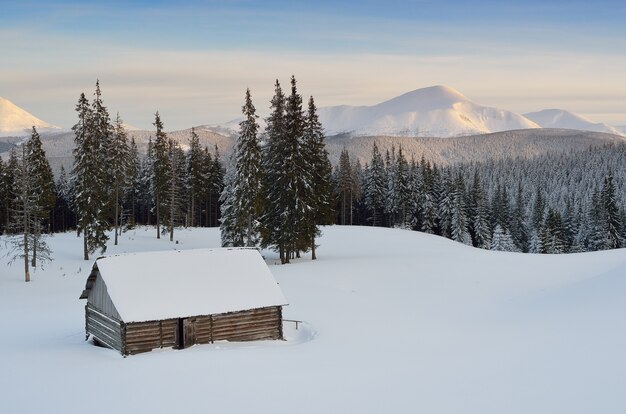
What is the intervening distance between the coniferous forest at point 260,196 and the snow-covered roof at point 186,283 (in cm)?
1775

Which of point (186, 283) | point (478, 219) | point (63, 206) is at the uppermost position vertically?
point (63, 206)

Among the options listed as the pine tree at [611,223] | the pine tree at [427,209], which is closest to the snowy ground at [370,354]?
the pine tree at [427,209]

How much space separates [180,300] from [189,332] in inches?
56.3

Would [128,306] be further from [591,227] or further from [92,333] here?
[591,227]

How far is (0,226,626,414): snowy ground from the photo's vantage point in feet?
56.4

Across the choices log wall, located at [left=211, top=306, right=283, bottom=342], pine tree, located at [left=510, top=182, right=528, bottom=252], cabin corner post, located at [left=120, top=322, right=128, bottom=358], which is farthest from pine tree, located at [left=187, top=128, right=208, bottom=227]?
pine tree, located at [left=510, top=182, right=528, bottom=252]

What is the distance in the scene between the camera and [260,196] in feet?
149

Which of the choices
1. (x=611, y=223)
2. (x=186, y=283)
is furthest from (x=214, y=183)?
(x=611, y=223)

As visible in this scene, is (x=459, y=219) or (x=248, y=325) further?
(x=459, y=219)

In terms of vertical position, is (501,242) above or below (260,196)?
below

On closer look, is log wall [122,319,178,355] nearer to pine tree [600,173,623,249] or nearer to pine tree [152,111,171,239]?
pine tree [152,111,171,239]

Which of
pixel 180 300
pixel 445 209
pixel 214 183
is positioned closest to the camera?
pixel 180 300

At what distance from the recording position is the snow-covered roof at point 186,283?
78.9 feet

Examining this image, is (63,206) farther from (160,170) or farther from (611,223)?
(611,223)
